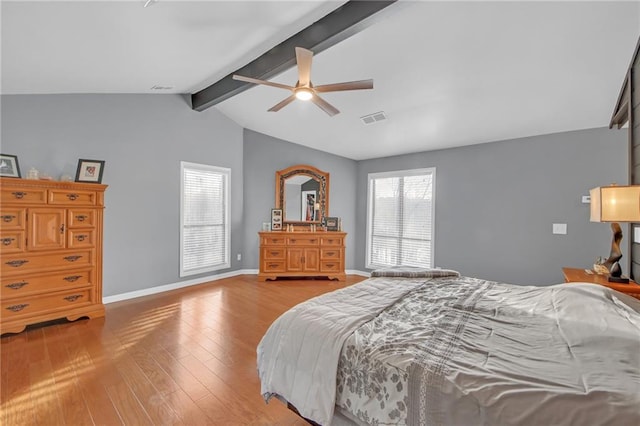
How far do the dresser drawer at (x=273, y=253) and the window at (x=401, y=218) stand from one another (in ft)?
6.47

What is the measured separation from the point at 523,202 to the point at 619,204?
224cm

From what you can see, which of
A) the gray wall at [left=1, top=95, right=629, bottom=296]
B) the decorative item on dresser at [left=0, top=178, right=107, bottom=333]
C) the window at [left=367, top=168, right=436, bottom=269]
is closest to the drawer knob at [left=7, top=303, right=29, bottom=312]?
the decorative item on dresser at [left=0, top=178, right=107, bottom=333]

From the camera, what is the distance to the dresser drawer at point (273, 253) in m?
5.25

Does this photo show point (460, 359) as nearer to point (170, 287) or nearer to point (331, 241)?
point (331, 241)

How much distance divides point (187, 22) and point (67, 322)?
3.40 meters

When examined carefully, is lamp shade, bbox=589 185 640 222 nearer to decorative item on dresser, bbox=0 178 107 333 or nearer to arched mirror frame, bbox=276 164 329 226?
arched mirror frame, bbox=276 164 329 226

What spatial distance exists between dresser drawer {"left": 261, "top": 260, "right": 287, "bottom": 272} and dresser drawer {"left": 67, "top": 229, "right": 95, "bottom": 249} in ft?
8.48

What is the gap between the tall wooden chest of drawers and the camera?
5250 millimetres

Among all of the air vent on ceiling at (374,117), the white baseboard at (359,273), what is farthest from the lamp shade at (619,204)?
the white baseboard at (359,273)

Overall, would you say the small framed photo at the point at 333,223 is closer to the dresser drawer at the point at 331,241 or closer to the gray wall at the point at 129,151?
the dresser drawer at the point at 331,241

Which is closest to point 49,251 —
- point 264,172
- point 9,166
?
point 9,166

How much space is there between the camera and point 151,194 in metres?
4.29

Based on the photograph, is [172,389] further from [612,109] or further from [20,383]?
[612,109]

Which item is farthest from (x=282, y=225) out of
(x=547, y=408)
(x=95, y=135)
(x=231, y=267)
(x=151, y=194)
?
(x=547, y=408)
